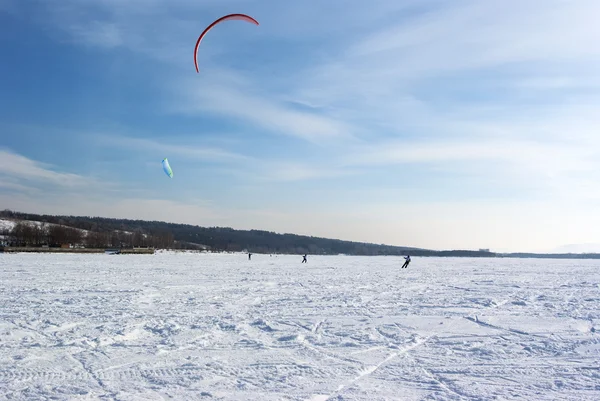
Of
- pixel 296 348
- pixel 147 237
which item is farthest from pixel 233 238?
pixel 296 348

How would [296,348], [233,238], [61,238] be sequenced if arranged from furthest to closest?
[233,238] → [61,238] → [296,348]

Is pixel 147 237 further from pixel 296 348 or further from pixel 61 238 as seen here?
pixel 296 348

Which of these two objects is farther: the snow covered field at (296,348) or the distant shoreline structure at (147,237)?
the distant shoreline structure at (147,237)

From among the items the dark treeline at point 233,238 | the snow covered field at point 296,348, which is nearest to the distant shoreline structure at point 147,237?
the dark treeline at point 233,238

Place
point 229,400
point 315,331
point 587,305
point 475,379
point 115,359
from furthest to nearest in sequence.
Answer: point 587,305 < point 315,331 < point 115,359 < point 475,379 < point 229,400

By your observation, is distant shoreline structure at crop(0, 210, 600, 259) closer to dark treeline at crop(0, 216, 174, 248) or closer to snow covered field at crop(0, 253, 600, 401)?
dark treeline at crop(0, 216, 174, 248)

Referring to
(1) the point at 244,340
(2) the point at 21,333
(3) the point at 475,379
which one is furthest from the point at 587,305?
(2) the point at 21,333

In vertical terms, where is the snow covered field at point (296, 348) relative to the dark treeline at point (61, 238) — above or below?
below

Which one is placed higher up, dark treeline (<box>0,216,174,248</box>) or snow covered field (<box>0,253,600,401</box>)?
dark treeline (<box>0,216,174,248</box>)

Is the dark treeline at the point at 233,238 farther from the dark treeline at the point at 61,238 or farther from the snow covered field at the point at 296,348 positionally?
Answer: the snow covered field at the point at 296,348

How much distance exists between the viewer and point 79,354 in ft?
17.3

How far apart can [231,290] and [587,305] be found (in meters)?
7.87

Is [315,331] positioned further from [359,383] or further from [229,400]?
[229,400]

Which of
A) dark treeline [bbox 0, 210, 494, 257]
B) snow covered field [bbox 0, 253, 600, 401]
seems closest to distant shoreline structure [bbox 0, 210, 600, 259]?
dark treeline [bbox 0, 210, 494, 257]
